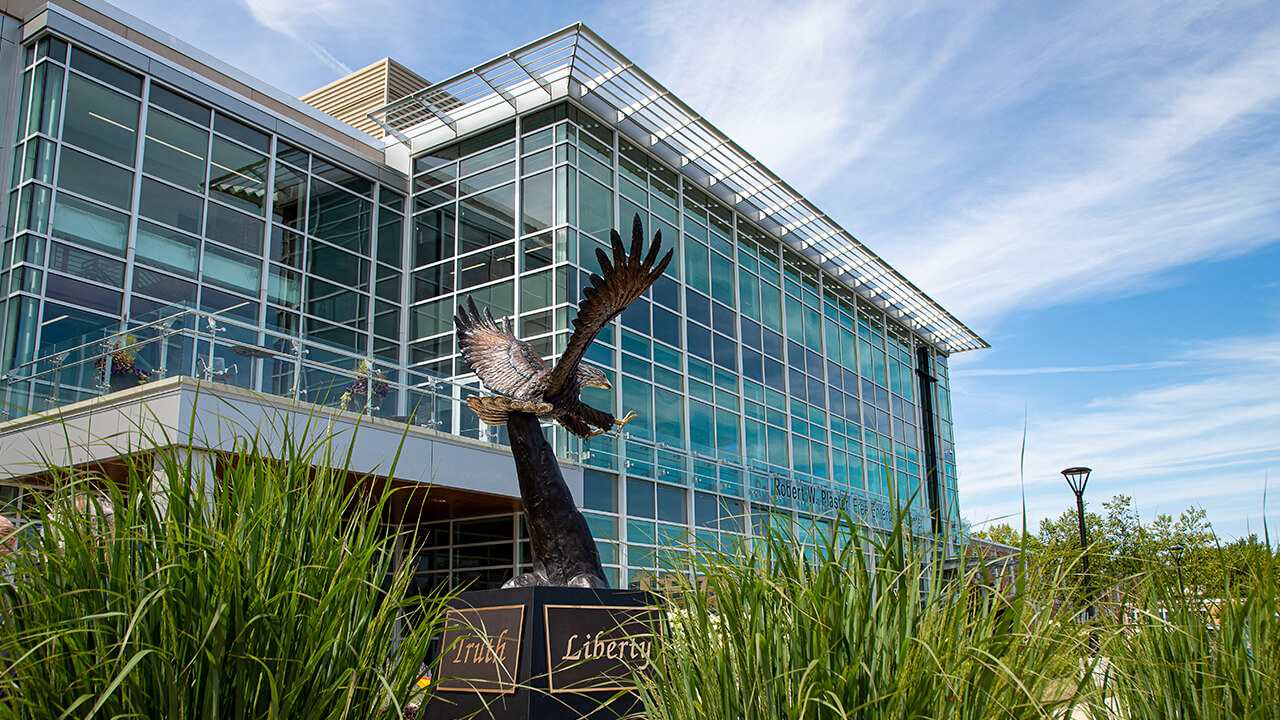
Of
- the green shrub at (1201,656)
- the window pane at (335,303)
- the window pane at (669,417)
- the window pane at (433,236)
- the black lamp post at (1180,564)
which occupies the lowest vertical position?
the green shrub at (1201,656)

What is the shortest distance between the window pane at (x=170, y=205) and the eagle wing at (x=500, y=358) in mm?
11327

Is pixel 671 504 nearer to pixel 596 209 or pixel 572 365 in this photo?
pixel 596 209

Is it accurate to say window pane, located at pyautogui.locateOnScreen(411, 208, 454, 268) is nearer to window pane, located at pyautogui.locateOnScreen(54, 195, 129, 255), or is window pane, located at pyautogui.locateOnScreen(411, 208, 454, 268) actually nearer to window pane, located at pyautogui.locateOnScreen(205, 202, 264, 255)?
window pane, located at pyautogui.locateOnScreen(205, 202, 264, 255)

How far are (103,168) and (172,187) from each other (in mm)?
1201

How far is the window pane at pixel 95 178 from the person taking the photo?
→ 15875mm

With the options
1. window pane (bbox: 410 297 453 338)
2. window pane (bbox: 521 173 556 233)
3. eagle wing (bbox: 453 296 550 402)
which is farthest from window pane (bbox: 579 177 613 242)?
eagle wing (bbox: 453 296 550 402)

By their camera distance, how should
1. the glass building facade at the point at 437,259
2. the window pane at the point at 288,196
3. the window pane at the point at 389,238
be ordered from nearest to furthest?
the glass building facade at the point at 437,259, the window pane at the point at 288,196, the window pane at the point at 389,238

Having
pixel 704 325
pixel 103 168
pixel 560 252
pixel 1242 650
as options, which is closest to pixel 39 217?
pixel 103 168

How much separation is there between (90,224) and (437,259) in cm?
665

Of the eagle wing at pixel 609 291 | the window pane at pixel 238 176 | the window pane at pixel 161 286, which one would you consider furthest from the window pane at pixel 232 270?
the eagle wing at pixel 609 291

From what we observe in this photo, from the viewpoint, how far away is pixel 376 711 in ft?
8.39

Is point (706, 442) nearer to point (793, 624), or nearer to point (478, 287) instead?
point (478, 287)

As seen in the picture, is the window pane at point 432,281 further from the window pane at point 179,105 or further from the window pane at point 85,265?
the window pane at point 85,265

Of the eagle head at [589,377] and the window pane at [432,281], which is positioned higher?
the window pane at [432,281]
